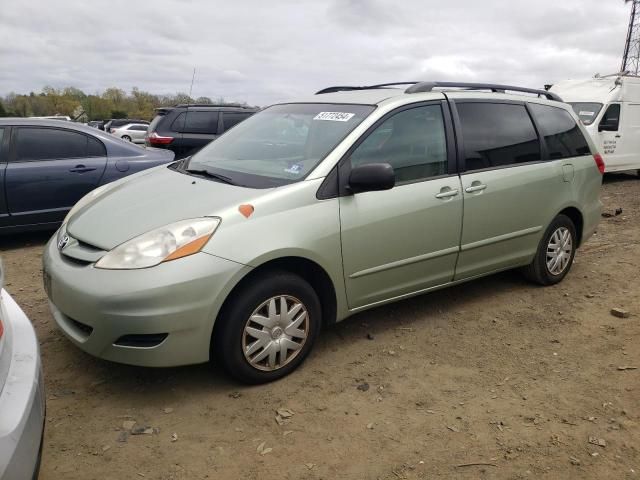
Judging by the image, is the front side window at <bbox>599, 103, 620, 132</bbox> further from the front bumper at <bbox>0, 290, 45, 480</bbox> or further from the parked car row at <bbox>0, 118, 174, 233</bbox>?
the front bumper at <bbox>0, 290, 45, 480</bbox>

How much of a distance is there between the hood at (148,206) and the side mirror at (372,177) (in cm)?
57

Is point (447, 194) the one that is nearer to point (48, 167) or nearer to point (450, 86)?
point (450, 86)

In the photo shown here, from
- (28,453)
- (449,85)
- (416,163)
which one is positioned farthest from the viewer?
(449,85)

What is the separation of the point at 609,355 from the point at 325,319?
6.23 feet

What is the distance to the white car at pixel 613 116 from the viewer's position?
11.6 metres

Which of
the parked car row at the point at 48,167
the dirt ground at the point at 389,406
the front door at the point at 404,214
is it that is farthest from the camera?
the parked car row at the point at 48,167

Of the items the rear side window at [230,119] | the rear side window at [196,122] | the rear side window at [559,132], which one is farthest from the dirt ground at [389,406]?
the rear side window at [230,119]

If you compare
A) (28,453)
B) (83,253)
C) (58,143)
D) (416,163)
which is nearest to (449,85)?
(416,163)

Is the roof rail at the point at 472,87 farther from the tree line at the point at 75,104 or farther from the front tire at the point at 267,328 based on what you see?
the tree line at the point at 75,104

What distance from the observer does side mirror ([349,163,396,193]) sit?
10.8 ft

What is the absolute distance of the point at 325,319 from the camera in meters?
3.52

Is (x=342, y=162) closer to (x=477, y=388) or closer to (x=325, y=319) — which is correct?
(x=325, y=319)

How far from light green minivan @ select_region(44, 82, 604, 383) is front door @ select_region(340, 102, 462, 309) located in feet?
0.03

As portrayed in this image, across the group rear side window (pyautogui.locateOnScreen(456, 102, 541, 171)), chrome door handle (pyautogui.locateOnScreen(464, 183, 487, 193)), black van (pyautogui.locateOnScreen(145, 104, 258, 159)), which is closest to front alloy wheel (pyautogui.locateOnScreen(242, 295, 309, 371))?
chrome door handle (pyautogui.locateOnScreen(464, 183, 487, 193))
